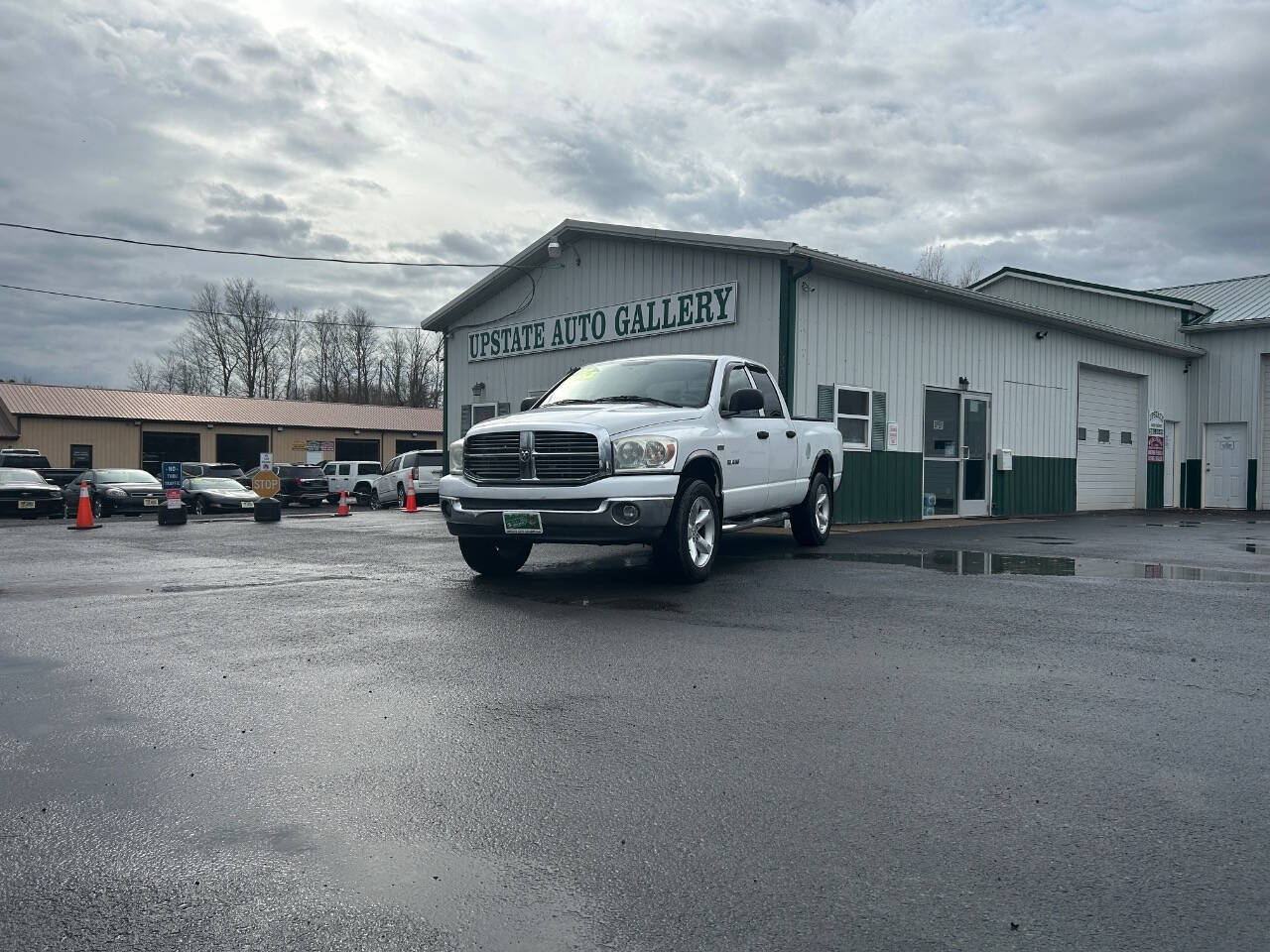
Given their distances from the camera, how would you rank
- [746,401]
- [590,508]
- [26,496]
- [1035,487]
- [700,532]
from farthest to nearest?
[26,496]
[1035,487]
[746,401]
[700,532]
[590,508]

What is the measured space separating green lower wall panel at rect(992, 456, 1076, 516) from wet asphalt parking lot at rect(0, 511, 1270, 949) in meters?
12.4

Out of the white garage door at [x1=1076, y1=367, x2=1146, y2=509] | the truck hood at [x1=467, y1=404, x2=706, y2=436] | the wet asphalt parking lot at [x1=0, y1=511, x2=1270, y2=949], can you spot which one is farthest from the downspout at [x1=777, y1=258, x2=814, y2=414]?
the white garage door at [x1=1076, y1=367, x2=1146, y2=509]

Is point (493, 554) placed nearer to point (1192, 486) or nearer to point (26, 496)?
point (26, 496)

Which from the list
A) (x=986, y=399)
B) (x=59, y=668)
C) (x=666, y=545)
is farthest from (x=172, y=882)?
(x=986, y=399)

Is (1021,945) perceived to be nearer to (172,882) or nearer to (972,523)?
(172,882)

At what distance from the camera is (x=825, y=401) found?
1581 centimetres

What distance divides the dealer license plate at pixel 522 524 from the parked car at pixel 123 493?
60.7 ft

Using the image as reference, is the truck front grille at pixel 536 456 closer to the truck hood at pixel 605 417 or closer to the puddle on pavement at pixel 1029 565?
the truck hood at pixel 605 417

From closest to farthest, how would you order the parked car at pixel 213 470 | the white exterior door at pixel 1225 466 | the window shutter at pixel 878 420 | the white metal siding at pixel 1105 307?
1. the window shutter at pixel 878 420
2. the white exterior door at pixel 1225 466
3. the white metal siding at pixel 1105 307
4. the parked car at pixel 213 470

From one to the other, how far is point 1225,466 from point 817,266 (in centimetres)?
1739

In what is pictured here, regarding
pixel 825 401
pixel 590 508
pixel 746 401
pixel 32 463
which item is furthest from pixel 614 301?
pixel 32 463

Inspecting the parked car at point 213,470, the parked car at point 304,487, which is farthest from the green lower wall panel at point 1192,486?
the parked car at point 213,470

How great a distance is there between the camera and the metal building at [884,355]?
15812 mm

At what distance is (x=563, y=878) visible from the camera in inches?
111
